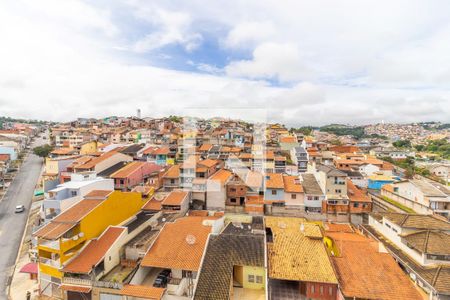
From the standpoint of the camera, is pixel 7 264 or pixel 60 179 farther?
→ pixel 60 179

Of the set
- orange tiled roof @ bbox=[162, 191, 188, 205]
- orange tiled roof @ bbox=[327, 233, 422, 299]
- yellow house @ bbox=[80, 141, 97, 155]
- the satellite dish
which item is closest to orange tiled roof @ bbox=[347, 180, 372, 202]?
orange tiled roof @ bbox=[327, 233, 422, 299]

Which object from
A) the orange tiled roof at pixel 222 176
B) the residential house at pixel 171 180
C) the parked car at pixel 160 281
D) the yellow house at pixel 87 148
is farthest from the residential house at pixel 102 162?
the parked car at pixel 160 281

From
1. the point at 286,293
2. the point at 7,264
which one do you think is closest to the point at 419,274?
the point at 286,293

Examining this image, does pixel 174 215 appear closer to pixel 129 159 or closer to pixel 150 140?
pixel 129 159

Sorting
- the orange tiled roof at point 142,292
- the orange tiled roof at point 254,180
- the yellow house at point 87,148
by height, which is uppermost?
the yellow house at point 87,148

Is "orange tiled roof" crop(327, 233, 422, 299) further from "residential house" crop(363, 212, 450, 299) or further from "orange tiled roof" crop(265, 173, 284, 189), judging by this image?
"orange tiled roof" crop(265, 173, 284, 189)

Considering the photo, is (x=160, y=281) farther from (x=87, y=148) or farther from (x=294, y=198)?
(x=87, y=148)

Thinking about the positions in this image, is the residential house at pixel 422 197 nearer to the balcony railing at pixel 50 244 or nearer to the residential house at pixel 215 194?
the residential house at pixel 215 194
